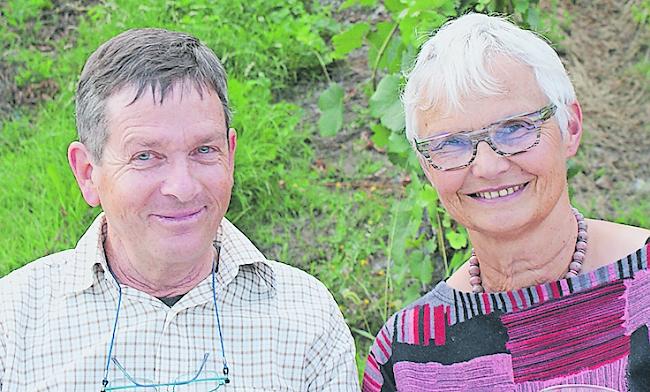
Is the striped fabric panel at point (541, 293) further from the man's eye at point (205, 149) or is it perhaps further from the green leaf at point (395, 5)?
the green leaf at point (395, 5)

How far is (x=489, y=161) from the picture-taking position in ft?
7.50

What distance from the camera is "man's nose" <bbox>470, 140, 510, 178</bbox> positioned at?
2.29 m

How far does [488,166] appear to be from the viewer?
2289 millimetres

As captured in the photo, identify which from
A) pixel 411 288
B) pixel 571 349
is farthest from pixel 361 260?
pixel 571 349

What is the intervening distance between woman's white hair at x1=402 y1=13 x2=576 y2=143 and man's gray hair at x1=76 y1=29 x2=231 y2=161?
0.50m

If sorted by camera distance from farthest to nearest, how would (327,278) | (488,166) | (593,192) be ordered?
1. (593,192)
2. (327,278)
3. (488,166)

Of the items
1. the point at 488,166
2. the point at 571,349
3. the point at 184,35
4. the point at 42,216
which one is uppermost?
the point at 184,35

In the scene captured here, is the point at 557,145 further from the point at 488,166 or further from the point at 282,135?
the point at 282,135

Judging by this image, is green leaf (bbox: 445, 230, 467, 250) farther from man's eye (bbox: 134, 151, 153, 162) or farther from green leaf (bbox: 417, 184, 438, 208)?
man's eye (bbox: 134, 151, 153, 162)

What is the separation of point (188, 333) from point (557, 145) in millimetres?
981

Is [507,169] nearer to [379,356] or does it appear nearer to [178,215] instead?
[379,356]

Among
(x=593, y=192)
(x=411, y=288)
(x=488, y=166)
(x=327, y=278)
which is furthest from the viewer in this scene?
(x=593, y=192)

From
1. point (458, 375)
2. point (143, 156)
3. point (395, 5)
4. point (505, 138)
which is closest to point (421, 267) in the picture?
point (395, 5)

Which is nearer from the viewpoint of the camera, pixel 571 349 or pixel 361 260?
pixel 571 349
